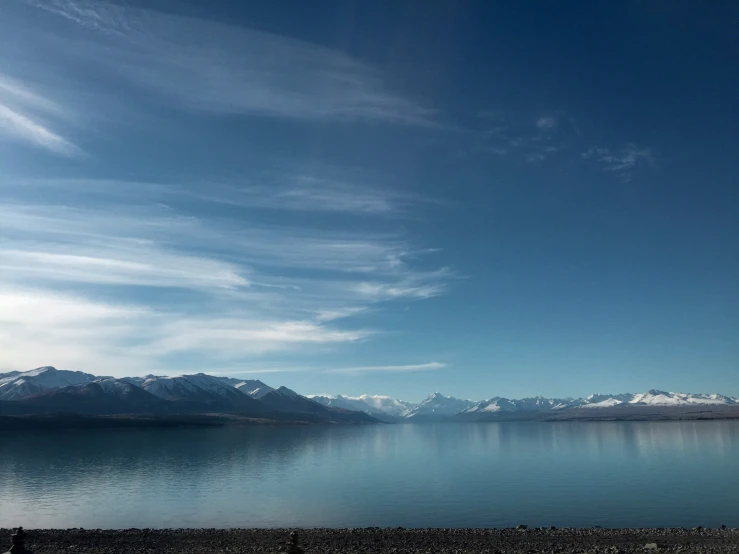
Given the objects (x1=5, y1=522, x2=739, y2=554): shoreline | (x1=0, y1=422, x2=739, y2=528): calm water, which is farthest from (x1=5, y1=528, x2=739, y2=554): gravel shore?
(x1=0, y1=422, x2=739, y2=528): calm water

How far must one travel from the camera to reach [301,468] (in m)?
99.8

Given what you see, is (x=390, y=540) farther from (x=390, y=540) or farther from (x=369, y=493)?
(x=369, y=493)

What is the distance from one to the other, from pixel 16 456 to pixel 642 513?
128m

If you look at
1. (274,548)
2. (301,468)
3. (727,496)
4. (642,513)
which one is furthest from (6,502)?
Result: (727,496)

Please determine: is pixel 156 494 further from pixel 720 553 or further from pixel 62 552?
pixel 720 553

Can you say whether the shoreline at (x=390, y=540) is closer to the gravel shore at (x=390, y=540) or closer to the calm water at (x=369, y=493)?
the gravel shore at (x=390, y=540)

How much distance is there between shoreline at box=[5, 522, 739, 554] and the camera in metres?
35.5

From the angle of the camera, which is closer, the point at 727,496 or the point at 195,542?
the point at 195,542

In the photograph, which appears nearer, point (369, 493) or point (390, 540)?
point (390, 540)

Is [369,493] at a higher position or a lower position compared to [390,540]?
lower

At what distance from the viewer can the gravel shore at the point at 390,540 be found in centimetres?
3547

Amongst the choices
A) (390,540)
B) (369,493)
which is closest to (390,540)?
(390,540)

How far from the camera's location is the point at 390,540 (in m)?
39.3

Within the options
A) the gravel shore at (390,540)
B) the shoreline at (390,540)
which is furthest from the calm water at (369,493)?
the gravel shore at (390,540)
